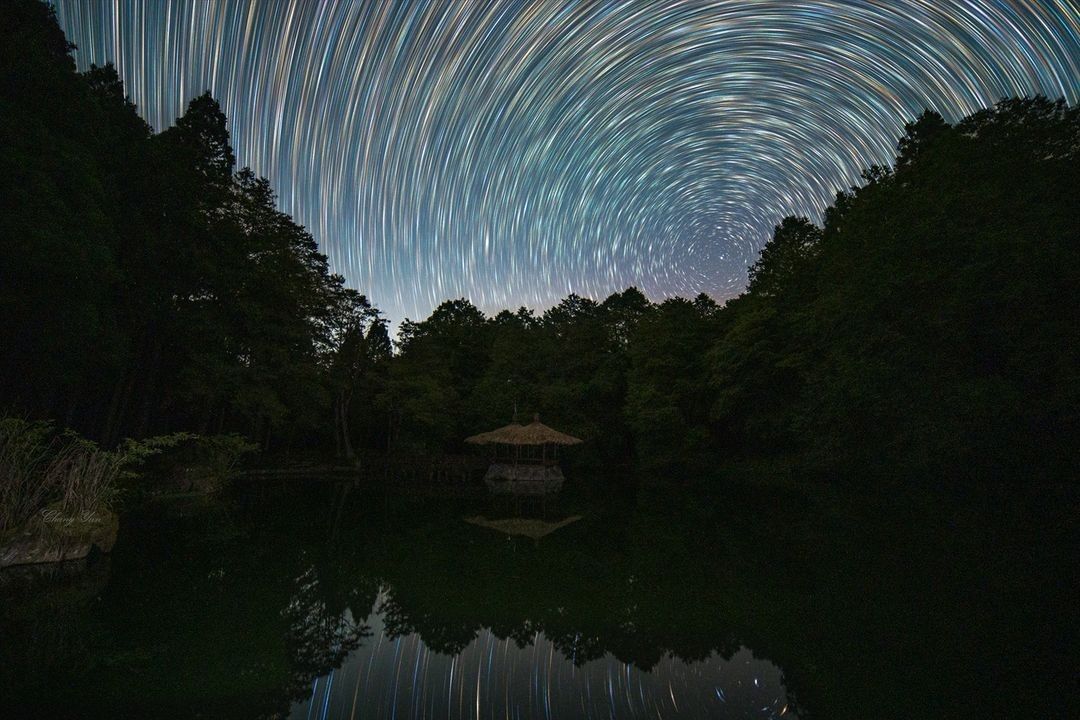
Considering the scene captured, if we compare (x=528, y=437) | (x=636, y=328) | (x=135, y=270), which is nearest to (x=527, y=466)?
(x=528, y=437)

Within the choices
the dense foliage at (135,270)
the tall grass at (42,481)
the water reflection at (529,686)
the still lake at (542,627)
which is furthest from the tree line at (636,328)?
the water reflection at (529,686)

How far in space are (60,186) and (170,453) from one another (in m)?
9.69

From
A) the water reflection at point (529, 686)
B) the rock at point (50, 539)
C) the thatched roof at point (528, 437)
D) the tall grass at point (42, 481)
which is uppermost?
the thatched roof at point (528, 437)

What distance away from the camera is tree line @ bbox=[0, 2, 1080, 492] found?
37.0 feet

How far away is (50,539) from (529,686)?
749cm

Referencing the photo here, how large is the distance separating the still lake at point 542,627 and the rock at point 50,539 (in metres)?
0.29

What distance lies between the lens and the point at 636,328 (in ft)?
108

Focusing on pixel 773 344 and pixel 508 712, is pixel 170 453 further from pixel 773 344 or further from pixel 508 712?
pixel 773 344

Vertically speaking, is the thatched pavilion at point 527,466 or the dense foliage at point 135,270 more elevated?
the dense foliage at point 135,270

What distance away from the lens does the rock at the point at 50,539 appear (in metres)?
7.36

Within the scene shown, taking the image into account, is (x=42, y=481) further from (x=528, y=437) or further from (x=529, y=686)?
(x=528, y=437)

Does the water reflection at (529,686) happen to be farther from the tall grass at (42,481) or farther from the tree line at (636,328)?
the tree line at (636,328)

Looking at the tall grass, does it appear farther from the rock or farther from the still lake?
the still lake

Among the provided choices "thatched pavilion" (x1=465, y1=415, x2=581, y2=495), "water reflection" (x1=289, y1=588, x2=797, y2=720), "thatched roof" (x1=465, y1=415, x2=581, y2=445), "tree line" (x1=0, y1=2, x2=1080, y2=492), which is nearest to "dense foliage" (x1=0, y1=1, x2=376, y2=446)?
"tree line" (x1=0, y1=2, x2=1080, y2=492)
